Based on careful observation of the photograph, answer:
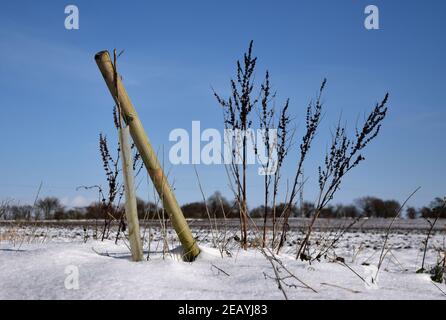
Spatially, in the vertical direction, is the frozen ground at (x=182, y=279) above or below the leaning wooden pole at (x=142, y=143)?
below

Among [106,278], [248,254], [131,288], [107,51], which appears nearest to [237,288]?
[131,288]

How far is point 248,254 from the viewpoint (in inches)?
100.0

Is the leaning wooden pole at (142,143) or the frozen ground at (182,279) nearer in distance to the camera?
the frozen ground at (182,279)

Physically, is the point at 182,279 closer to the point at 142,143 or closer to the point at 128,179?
the point at 128,179

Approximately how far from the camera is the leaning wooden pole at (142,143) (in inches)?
84.4

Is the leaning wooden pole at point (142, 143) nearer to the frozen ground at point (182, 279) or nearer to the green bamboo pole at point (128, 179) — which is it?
the green bamboo pole at point (128, 179)

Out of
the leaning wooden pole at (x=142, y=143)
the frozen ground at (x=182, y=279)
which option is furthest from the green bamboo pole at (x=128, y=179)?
the frozen ground at (x=182, y=279)

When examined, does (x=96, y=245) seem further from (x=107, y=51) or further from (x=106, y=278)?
(x=107, y=51)

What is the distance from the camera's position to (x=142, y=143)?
218cm

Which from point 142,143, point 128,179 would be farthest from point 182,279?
point 142,143

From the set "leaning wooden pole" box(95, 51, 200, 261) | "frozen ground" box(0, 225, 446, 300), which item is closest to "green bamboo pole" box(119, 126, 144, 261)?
"leaning wooden pole" box(95, 51, 200, 261)

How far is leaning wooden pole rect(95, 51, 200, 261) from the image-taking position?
2.14m

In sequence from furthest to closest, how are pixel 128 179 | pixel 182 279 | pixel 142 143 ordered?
pixel 142 143 → pixel 128 179 → pixel 182 279

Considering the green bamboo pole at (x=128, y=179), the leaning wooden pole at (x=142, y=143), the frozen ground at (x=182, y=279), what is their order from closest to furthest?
the frozen ground at (x=182, y=279)
the green bamboo pole at (x=128, y=179)
the leaning wooden pole at (x=142, y=143)
